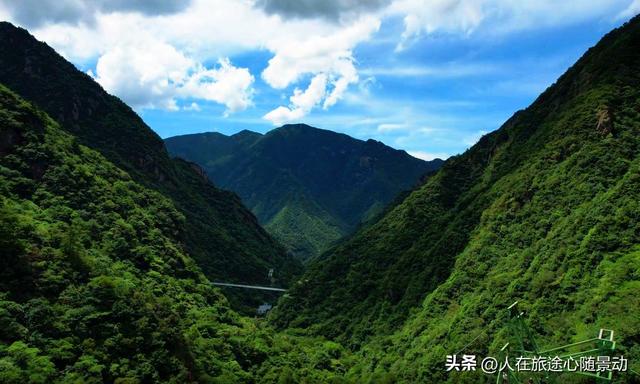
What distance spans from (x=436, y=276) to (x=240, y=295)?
63406 millimetres

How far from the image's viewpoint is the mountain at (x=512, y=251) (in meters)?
80.8

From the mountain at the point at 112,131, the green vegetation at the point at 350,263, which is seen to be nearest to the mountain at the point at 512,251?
the green vegetation at the point at 350,263

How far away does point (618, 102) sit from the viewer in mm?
113875

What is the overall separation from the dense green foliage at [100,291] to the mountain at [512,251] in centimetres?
1857

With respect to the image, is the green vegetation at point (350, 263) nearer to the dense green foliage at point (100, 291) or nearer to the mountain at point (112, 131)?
the dense green foliage at point (100, 291)

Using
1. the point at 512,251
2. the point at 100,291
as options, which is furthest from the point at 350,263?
the point at 100,291

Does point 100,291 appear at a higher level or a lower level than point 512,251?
lower

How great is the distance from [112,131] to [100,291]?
112549 millimetres

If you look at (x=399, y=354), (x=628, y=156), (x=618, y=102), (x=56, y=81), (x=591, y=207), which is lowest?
(x=399, y=354)

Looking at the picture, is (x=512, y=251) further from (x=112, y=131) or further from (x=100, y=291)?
(x=112, y=131)

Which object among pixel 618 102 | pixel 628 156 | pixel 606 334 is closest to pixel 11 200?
pixel 606 334

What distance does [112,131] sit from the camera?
173500 millimetres

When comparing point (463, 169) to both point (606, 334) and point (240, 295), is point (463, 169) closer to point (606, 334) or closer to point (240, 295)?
point (240, 295)

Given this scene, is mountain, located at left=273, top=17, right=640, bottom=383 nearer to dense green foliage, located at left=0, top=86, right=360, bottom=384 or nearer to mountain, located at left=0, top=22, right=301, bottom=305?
dense green foliage, located at left=0, top=86, right=360, bottom=384
